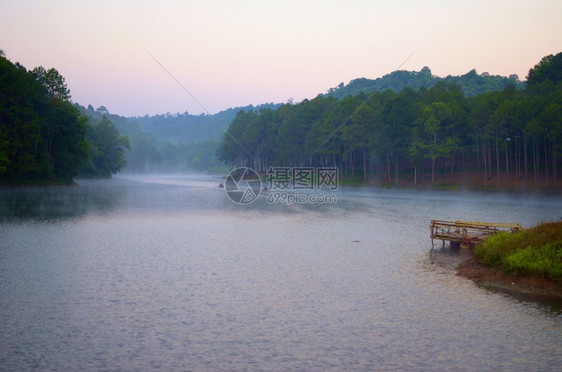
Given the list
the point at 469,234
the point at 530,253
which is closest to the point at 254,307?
the point at 530,253

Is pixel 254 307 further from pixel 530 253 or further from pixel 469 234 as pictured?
pixel 469 234

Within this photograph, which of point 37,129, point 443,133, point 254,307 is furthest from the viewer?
point 443,133

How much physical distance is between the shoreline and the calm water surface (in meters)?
0.98

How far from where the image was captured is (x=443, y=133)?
4441 inches

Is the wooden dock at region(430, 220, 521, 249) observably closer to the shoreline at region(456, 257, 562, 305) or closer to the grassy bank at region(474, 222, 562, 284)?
the grassy bank at region(474, 222, 562, 284)

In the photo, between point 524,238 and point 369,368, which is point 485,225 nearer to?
point 524,238

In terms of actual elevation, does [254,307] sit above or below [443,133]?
below

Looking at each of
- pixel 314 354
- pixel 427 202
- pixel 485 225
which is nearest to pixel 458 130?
pixel 427 202

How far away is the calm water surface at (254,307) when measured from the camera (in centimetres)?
1566

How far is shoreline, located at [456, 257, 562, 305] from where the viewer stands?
22.3m

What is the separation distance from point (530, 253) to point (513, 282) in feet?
5.81

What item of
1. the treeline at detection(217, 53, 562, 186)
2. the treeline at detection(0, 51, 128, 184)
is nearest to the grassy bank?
the treeline at detection(217, 53, 562, 186)

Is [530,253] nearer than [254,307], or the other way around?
[254,307]

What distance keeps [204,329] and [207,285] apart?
21.7 feet
